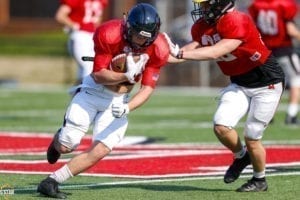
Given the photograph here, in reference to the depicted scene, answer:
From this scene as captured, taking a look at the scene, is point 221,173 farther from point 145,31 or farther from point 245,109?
point 145,31

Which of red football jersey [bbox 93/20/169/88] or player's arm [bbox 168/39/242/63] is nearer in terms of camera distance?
red football jersey [bbox 93/20/169/88]

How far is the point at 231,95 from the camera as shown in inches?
338

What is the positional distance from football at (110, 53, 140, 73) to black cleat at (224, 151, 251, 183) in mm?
1300

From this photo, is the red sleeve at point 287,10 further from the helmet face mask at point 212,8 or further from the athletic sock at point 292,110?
the helmet face mask at point 212,8

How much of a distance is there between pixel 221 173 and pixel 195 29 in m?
1.60

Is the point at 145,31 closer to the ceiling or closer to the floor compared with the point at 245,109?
closer to the ceiling

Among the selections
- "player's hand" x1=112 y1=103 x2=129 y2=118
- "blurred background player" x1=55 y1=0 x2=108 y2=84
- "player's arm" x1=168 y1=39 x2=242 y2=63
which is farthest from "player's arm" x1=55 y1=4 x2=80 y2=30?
"player's hand" x1=112 y1=103 x2=129 y2=118

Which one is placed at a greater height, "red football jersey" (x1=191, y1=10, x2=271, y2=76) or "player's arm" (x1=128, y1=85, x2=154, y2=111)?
"red football jersey" (x1=191, y1=10, x2=271, y2=76)

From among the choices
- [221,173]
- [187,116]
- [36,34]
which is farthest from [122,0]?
[221,173]

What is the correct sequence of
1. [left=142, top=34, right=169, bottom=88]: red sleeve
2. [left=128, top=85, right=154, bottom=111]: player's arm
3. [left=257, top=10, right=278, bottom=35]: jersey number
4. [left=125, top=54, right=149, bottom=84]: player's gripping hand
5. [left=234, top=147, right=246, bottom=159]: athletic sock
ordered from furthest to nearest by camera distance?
[left=257, top=10, right=278, bottom=35]: jersey number, [left=234, top=147, right=246, bottom=159]: athletic sock, [left=142, top=34, right=169, bottom=88]: red sleeve, [left=128, top=85, right=154, bottom=111]: player's arm, [left=125, top=54, right=149, bottom=84]: player's gripping hand

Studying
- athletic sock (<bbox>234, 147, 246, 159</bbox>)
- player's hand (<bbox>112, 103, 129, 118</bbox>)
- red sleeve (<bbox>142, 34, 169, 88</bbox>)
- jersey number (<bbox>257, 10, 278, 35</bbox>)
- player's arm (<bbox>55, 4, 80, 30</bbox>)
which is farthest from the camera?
jersey number (<bbox>257, 10, 278, 35</bbox>)

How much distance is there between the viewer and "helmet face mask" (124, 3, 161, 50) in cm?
795

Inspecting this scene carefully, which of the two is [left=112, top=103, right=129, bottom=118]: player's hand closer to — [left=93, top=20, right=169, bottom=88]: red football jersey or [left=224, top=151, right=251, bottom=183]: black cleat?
[left=93, top=20, right=169, bottom=88]: red football jersey

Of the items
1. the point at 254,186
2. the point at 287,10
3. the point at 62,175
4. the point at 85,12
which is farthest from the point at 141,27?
the point at 287,10
